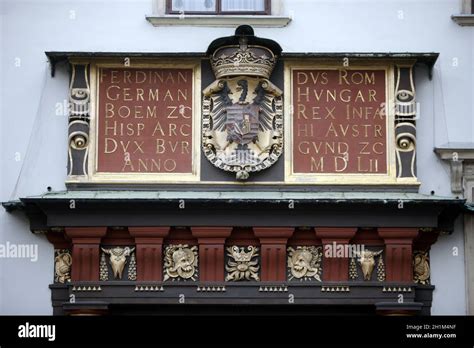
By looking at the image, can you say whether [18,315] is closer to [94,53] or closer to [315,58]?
[94,53]

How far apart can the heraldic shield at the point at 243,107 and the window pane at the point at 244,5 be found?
2.39 ft

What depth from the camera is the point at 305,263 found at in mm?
12680

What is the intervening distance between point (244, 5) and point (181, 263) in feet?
10.9

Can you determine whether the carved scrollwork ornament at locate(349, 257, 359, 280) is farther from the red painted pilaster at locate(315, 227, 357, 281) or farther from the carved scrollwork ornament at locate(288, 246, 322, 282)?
the carved scrollwork ornament at locate(288, 246, 322, 282)

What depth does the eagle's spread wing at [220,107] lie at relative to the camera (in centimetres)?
1297

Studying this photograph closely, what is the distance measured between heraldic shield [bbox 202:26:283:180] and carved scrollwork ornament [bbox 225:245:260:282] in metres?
0.85

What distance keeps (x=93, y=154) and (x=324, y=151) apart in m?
2.74

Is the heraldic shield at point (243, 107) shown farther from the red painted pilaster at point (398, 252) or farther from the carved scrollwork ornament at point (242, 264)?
the red painted pilaster at point (398, 252)

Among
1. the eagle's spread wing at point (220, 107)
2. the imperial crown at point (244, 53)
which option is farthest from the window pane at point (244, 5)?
the eagle's spread wing at point (220, 107)

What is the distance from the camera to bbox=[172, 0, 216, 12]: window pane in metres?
13.5

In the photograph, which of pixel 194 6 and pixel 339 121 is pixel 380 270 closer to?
pixel 339 121

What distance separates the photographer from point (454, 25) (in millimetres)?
13367

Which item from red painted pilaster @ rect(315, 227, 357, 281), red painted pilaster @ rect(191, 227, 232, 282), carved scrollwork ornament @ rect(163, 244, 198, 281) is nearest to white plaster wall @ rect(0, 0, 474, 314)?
red painted pilaster @ rect(315, 227, 357, 281)

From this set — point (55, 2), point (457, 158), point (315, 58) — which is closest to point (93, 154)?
point (55, 2)
